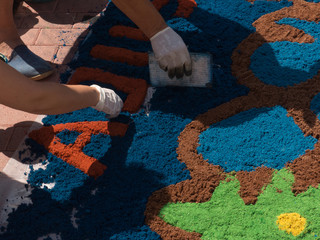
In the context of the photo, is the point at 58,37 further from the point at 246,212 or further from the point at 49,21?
the point at 246,212

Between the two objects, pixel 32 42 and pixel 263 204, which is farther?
pixel 32 42

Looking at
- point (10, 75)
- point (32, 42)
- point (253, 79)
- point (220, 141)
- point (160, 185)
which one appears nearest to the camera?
point (10, 75)

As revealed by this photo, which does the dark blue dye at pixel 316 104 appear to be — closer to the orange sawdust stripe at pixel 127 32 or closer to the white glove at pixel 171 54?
the white glove at pixel 171 54

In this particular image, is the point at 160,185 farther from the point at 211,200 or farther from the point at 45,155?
the point at 45,155

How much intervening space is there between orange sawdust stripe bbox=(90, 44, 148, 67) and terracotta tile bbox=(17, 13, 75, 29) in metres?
0.49

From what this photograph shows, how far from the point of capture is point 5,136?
2.65 m

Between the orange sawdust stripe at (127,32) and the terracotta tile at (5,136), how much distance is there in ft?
3.84

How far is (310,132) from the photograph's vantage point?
2.33 m

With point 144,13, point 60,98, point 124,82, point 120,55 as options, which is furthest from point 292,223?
point 120,55

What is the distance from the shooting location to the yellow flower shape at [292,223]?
195 centimetres

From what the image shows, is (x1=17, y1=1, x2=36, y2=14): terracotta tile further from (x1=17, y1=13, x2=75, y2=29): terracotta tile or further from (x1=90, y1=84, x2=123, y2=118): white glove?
(x1=90, y1=84, x2=123, y2=118): white glove

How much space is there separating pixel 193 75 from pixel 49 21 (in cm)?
158

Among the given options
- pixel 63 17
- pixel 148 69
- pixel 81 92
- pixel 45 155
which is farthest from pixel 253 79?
pixel 63 17

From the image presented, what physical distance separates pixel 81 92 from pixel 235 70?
1158 mm
